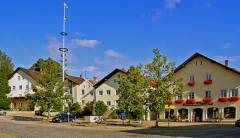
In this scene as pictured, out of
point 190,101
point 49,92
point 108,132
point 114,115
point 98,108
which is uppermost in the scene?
point 49,92

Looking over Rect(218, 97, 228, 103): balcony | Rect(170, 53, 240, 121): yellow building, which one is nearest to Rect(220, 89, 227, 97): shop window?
Rect(170, 53, 240, 121): yellow building

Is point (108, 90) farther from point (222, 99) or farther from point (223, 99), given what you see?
point (223, 99)

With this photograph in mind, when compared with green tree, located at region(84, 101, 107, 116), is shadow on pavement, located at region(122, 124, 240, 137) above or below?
below

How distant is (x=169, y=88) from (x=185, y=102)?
19687mm

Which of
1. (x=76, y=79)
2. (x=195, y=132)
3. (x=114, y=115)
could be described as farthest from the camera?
(x=76, y=79)

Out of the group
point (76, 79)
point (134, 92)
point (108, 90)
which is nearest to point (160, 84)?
point (134, 92)

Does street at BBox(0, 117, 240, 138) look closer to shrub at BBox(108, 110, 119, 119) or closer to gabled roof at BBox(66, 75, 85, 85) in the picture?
shrub at BBox(108, 110, 119, 119)

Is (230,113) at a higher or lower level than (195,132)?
higher

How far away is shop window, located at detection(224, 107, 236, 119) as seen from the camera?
69.2 m

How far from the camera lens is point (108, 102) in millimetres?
85812

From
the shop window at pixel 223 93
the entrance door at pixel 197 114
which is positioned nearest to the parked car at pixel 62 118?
the entrance door at pixel 197 114

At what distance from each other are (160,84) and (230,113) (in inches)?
775

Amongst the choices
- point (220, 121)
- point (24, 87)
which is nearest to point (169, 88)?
point (220, 121)

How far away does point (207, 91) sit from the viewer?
72500 mm
